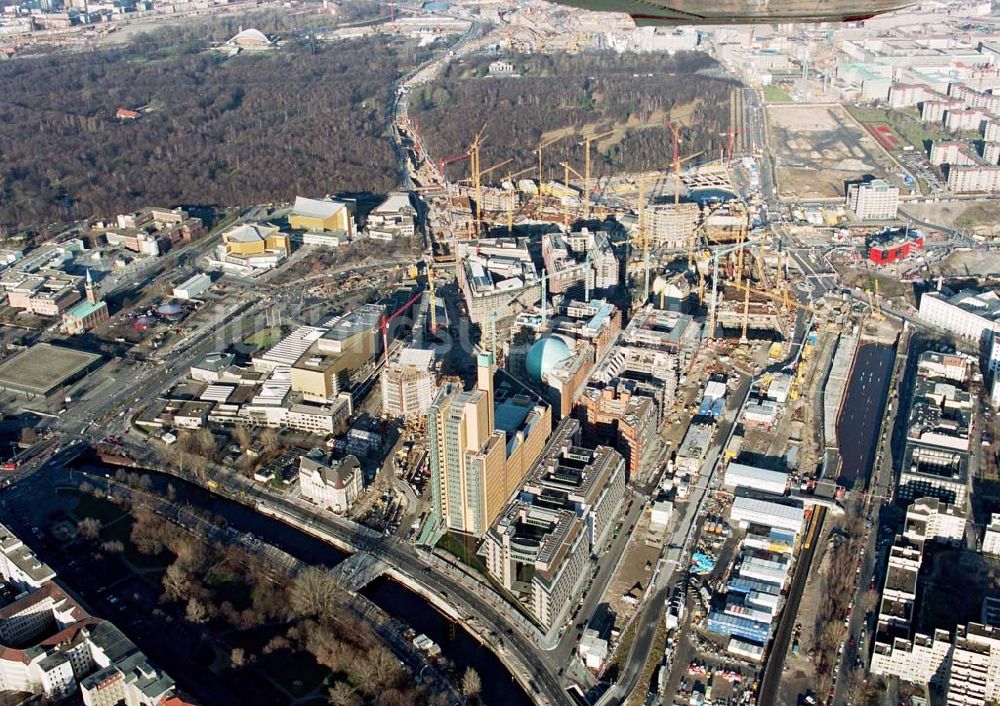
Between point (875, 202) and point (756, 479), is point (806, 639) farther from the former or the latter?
point (875, 202)

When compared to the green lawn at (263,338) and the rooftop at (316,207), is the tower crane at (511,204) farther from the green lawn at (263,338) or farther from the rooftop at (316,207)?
the green lawn at (263,338)

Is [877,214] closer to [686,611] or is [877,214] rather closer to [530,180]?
[530,180]

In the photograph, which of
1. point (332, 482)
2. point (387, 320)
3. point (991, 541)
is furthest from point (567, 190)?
point (991, 541)

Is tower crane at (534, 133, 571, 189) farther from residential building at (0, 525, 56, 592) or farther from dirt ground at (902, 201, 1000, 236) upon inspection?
residential building at (0, 525, 56, 592)

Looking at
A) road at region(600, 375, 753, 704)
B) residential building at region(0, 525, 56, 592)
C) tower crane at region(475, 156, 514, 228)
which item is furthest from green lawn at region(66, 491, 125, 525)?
tower crane at region(475, 156, 514, 228)

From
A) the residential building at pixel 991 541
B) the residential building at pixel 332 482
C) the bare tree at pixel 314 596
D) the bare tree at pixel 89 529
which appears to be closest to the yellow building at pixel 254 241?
the residential building at pixel 332 482
